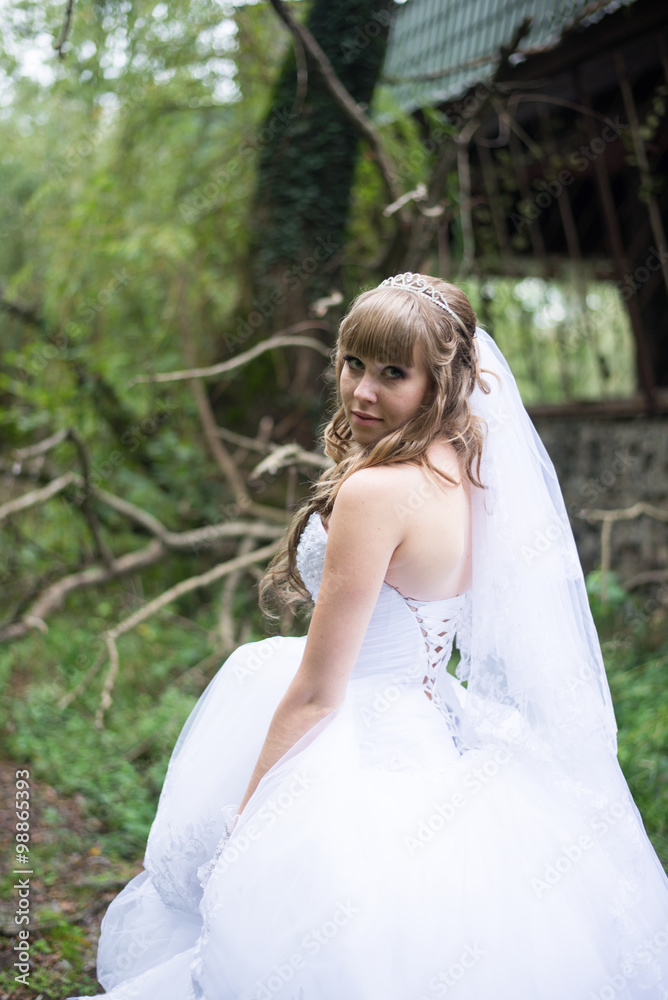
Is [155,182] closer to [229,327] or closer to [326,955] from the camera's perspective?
[229,327]

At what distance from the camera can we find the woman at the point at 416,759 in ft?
4.75

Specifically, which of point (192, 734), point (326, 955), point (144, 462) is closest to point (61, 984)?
point (192, 734)

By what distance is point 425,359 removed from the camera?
64.1 inches

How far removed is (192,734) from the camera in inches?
77.9

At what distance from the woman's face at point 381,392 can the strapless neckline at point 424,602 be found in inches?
9.8

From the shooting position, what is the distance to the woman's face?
1640mm

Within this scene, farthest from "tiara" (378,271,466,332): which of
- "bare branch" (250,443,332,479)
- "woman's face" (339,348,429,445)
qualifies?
"bare branch" (250,443,332,479)

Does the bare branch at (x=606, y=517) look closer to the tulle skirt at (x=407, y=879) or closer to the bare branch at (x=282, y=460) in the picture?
the bare branch at (x=282, y=460)

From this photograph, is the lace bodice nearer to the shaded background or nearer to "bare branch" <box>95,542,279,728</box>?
"bare branch" <box>95,542,279,728</box>

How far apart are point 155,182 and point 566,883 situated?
4848 millimetres

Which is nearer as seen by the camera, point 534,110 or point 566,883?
point 566,883

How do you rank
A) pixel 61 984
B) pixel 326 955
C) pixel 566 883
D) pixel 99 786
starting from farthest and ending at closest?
pixel 99 786 < pixel 61 984 < pixel 566 883 < pixel 326 955

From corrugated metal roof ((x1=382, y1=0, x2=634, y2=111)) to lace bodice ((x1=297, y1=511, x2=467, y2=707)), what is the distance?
3792 mm

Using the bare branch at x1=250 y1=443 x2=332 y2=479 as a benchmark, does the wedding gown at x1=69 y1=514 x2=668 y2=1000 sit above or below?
below
